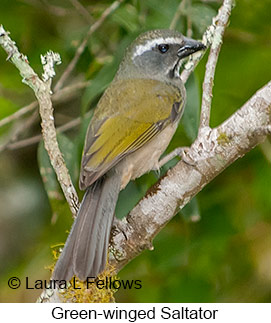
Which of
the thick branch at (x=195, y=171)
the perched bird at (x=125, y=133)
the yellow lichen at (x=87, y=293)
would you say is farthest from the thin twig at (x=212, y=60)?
the yellow lichen at (x=87, y=293)

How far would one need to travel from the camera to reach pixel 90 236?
9.43 ft

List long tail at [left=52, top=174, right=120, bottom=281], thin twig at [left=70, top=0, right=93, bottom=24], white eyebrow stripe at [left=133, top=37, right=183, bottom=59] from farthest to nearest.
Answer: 1. thin twig at [left=70, top=0, right=93, bottom=24]
2. white eyebrow stripe at [left=133, top=37, right=183, bottom=59]
3. long tail at [left=52, top=174, right=120, bottom=281]

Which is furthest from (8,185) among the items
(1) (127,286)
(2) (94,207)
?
(2) (94,207)

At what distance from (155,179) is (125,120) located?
667 millimetres

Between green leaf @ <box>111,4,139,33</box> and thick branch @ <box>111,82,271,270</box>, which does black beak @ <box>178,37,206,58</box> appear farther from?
thick branch @ <box>111,82,271,270</box>

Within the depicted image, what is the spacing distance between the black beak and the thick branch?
2.89ft

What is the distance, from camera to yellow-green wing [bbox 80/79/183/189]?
319 centimetres

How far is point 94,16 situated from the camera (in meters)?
4.82

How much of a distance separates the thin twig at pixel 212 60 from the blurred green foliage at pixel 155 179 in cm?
64

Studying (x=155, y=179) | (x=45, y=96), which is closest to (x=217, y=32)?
(x=45, y=96)

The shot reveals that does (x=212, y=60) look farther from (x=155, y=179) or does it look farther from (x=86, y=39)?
(x=86, y=39)

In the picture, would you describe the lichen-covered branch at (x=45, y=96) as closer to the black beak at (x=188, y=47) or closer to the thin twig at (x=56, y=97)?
the black beak at (x=188, y=47)

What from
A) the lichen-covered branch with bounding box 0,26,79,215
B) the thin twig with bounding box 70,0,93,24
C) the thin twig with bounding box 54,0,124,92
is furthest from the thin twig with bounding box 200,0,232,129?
the thin twig with bounding box 70,0,93,24

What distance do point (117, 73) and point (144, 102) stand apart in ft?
1.51
